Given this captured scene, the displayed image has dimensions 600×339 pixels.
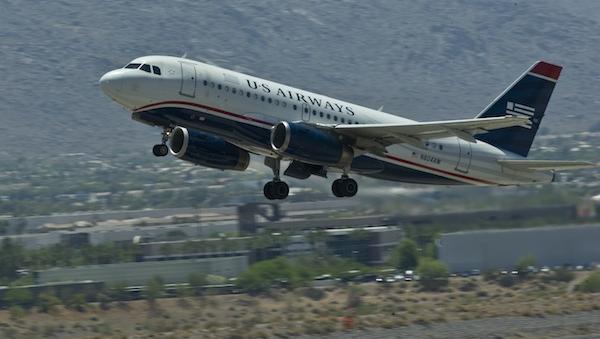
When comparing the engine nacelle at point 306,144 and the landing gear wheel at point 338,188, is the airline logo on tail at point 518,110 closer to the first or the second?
the landing gear wheel at point 338,188

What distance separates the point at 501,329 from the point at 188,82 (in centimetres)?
2187

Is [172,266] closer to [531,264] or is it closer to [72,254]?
Answer: [72,254]

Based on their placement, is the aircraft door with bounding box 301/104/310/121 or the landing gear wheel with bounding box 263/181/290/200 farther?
the landing gear wheel with bounding box 263/181/290/200

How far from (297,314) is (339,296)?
506cm

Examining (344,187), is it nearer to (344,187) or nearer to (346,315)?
(344,187)

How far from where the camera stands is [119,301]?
71.7 metres

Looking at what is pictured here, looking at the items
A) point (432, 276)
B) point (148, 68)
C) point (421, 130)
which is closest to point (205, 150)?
point (148, 68)

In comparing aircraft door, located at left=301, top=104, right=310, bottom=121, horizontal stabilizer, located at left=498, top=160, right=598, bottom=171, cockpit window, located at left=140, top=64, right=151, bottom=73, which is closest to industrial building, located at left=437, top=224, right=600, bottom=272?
horizontal stabilizer, located at left=498, top=160, right=598, bottom=171

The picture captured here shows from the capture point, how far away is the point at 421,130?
161ft

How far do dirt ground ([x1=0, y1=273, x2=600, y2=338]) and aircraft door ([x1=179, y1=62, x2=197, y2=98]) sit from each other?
51.7 feet

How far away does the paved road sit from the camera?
6275 centimetres

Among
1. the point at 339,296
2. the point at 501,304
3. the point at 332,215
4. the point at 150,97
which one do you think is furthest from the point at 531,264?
the point at 150,97

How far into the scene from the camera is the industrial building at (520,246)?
67.6 meters

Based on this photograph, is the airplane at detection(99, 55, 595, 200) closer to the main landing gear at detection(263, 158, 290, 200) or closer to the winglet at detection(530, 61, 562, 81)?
the main landing gear at detection(263, 158, 290, 200)
